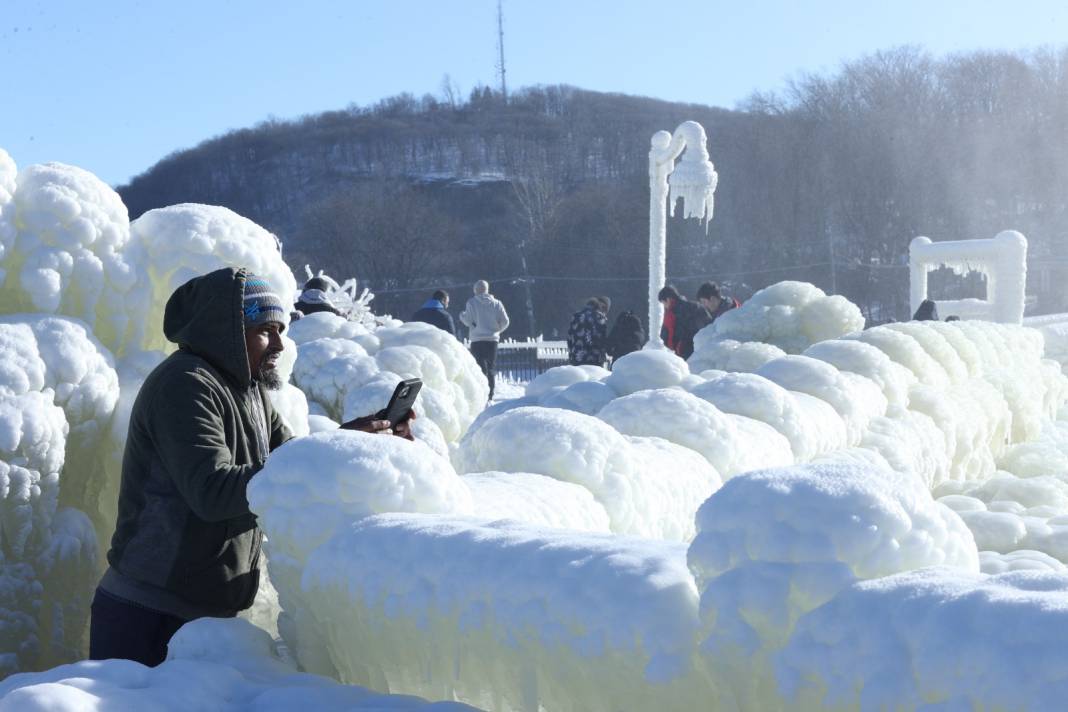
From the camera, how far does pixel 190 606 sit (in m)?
2.32

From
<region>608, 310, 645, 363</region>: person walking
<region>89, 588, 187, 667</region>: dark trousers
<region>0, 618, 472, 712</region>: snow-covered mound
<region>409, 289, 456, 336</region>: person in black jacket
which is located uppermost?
<region>0, 618, 472, 712</region>: snow-covered mound

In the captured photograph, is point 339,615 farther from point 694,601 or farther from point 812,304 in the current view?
point 812,304

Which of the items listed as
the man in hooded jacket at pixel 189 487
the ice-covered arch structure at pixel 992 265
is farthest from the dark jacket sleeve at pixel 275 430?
the ice-covered arch structure at pixel 992 265

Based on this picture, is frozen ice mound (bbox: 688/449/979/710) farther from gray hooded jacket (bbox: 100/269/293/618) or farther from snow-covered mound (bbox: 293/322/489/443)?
snow-covered mound (bbox: 293/322/489/443)

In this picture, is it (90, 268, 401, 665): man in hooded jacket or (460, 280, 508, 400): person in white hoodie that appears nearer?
(90, 268, 401, 665): man in hooded jacket

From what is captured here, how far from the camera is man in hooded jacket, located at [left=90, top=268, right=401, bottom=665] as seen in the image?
2225mm

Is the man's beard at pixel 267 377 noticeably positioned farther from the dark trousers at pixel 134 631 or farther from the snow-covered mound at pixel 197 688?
the snow-covered mound at pixel 197 688

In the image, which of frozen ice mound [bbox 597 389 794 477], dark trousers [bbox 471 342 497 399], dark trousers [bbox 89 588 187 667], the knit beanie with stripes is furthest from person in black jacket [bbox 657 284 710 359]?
dark trousers [bbox 89 588 187 667]

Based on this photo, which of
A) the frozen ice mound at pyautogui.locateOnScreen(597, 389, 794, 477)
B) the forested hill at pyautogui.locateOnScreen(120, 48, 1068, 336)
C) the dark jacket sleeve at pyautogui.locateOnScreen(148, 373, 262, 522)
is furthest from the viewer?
the forested hill at pyautogui.locateOnScreen(120, 48, 1068, 336)

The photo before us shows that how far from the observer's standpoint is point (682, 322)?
35.0 ft

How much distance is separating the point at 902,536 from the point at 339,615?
976 millimetres

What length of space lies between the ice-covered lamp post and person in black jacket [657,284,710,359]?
0.18 meters

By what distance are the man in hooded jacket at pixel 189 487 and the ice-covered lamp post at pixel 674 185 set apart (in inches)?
313

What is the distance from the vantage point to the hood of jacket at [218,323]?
238 centimetres
